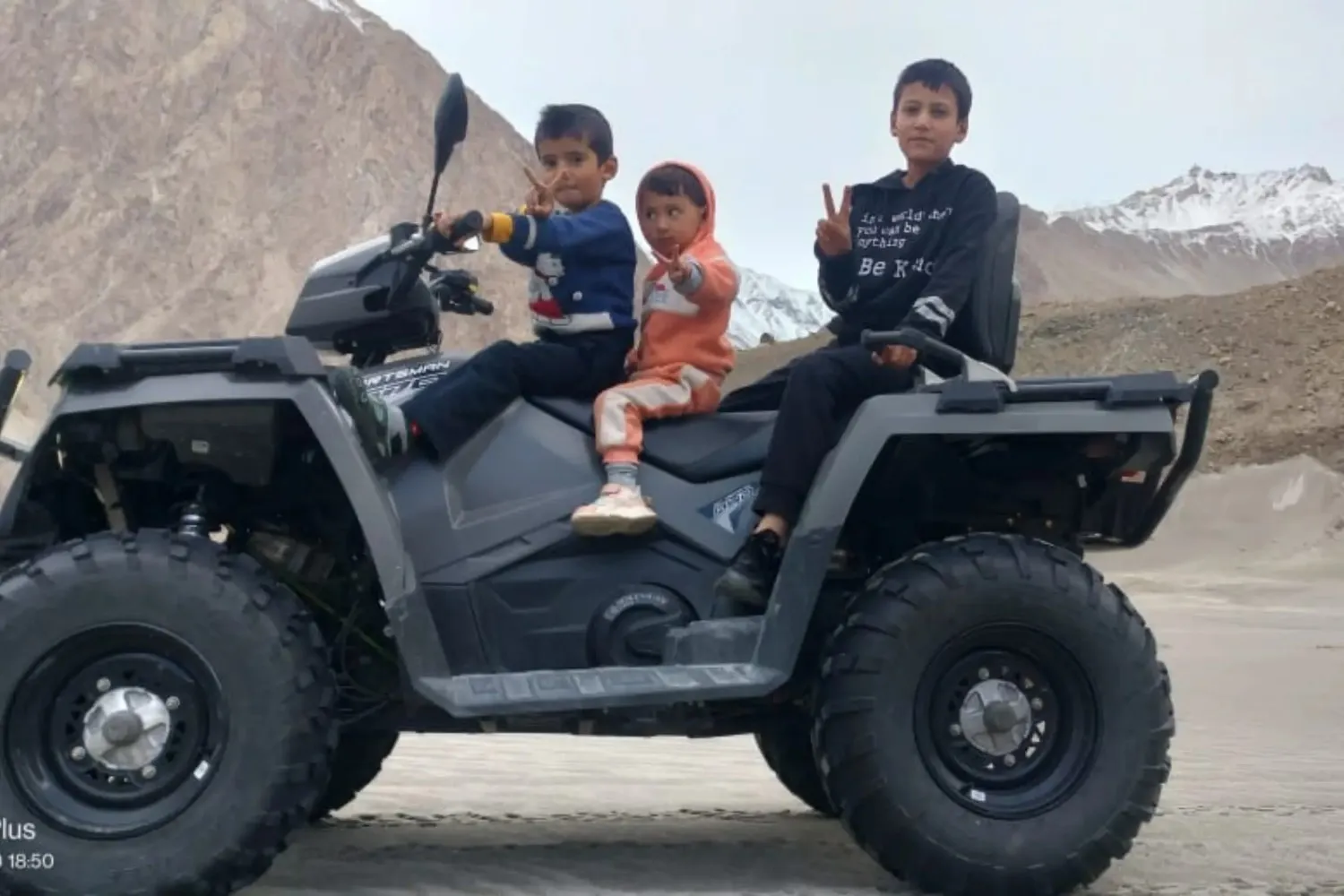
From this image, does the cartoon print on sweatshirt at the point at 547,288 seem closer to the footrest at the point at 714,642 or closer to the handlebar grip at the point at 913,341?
the handlebar grip at the point at 913,341

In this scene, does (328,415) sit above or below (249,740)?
above

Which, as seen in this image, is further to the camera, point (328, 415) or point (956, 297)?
point (956, 297)

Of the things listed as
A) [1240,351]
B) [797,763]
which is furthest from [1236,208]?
[797,763]

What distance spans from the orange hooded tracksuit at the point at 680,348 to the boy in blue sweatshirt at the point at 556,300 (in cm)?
9

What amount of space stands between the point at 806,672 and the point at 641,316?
1154 millimetres

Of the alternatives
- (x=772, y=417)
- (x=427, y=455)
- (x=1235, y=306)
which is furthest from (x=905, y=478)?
(x=1235, y=306)

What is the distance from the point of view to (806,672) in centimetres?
450

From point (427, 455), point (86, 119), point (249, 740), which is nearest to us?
point (249, 740)

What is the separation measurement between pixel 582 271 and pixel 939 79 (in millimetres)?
1249

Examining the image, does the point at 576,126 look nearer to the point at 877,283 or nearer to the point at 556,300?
the point at 556,300

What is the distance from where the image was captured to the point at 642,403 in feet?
15.3

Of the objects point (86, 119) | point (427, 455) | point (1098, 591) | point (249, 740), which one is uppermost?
point (86, 119)

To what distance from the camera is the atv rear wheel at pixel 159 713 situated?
3.84m

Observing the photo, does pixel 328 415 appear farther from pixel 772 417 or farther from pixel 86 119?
pixel 86 119
